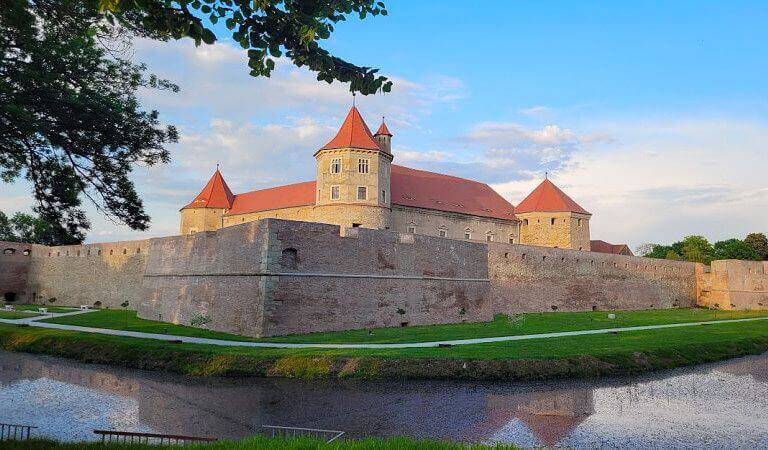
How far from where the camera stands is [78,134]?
7.79m

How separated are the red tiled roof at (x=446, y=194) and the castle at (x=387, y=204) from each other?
9cm

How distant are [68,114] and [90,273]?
30307mm

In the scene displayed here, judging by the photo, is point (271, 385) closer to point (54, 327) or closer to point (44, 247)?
point (54, 327)

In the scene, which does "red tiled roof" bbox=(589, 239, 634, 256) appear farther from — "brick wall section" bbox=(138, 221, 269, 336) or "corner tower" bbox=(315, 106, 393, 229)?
"brick wall section" bbox=(138, 221, 269, 336)

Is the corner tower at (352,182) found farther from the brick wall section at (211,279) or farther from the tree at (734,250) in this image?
the tree at (734,250)

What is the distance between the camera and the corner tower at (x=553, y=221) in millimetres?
41812

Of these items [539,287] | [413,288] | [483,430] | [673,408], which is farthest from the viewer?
[539,287]

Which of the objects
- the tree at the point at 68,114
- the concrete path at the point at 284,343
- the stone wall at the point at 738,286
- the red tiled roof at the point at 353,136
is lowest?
the concrete path at the point at 284,343

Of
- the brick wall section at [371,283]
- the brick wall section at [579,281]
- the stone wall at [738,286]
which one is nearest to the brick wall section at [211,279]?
the brick wall section at [371,283]

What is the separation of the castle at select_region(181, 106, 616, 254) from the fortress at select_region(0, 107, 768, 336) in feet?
0.35

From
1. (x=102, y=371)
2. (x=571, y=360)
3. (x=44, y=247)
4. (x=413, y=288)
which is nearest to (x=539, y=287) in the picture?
(x=413, y=288)

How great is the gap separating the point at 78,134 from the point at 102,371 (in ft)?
29.9

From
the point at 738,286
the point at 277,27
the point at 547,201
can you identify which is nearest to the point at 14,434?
the point at 277,27

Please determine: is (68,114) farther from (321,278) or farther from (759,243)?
(759,243)
